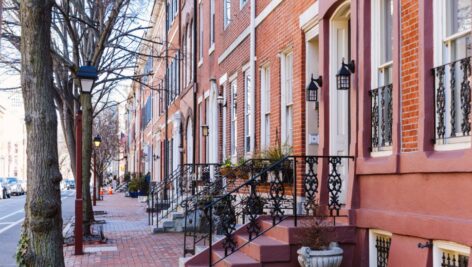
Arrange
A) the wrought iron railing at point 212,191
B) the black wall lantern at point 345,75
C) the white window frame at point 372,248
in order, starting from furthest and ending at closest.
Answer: the wrought iron railing at point 212,191, the black wall lantern at point 345,75, the white window frame at point 372,248

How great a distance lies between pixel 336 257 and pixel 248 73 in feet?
25.0

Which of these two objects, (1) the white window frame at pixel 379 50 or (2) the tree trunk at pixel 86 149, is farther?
(2) the tree trunk at pixel 86 149

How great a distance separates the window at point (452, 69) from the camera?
6.22m

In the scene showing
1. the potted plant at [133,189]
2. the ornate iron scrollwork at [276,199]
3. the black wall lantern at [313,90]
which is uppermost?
the black wall lantern at [313,90]

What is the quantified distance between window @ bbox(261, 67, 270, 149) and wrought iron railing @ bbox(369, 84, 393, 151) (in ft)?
16.1

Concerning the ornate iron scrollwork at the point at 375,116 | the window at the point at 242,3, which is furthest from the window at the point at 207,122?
the ornate iron scrollwork at the point at 375,116

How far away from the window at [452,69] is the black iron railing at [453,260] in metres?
1.09

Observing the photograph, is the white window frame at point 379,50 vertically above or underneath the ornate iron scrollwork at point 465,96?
above

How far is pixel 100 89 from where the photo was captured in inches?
989

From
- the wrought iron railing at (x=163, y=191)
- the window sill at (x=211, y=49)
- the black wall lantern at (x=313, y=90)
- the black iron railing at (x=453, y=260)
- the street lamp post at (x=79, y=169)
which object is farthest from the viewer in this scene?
the wrought iron railing at (x=163, y=191)

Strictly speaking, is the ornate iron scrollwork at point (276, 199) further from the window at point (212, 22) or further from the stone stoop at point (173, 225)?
the window at point (212, 22)

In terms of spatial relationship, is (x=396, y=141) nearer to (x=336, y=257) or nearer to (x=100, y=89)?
(x=336, y=257)

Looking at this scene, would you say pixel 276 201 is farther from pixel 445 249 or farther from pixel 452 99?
pixel 452 99

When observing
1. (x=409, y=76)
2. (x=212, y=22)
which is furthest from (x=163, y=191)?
(x=409, y=76)
